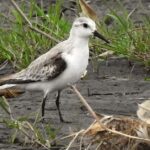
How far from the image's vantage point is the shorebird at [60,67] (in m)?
7.59

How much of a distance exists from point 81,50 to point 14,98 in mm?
1104

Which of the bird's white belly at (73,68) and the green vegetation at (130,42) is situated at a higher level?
the bird's white belly at (73,68)

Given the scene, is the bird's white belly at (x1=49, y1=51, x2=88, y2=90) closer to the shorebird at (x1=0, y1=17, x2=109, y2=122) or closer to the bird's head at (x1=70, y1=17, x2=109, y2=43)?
the shorebird at (x1=0, y1=17, x2=109, y2=122)

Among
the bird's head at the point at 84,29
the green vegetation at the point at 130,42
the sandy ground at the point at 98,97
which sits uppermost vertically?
the bird's head at the point at 84,29

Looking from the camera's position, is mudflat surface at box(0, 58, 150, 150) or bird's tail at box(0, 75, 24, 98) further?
bird's tail at box(0, 75, 24, 98)

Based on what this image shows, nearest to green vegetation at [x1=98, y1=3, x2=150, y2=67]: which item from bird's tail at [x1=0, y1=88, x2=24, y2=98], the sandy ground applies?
the sandy ground

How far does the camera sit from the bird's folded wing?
7.66 metres

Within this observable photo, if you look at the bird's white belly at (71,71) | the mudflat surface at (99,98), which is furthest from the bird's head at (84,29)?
the mudflat surface at (99,98)

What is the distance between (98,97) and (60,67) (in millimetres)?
808

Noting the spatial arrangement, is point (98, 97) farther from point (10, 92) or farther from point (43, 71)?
point (10, 92)

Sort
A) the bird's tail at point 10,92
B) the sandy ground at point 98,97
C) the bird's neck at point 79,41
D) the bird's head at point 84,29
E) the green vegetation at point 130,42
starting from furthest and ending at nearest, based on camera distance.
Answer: the green vegetation at point 130,42
the bird's tail at point 10,92
the bird's head at point 84,29
the bird's neck at point 79,41
the sandy ground at point 98,97

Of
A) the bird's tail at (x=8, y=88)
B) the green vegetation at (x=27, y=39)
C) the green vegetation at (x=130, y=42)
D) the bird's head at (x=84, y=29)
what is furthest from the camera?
the green vegetation at (x=27, y=39)

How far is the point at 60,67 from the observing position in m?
7.65

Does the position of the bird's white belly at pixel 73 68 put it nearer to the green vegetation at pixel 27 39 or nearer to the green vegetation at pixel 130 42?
the green vegetation at pixel 130 42
